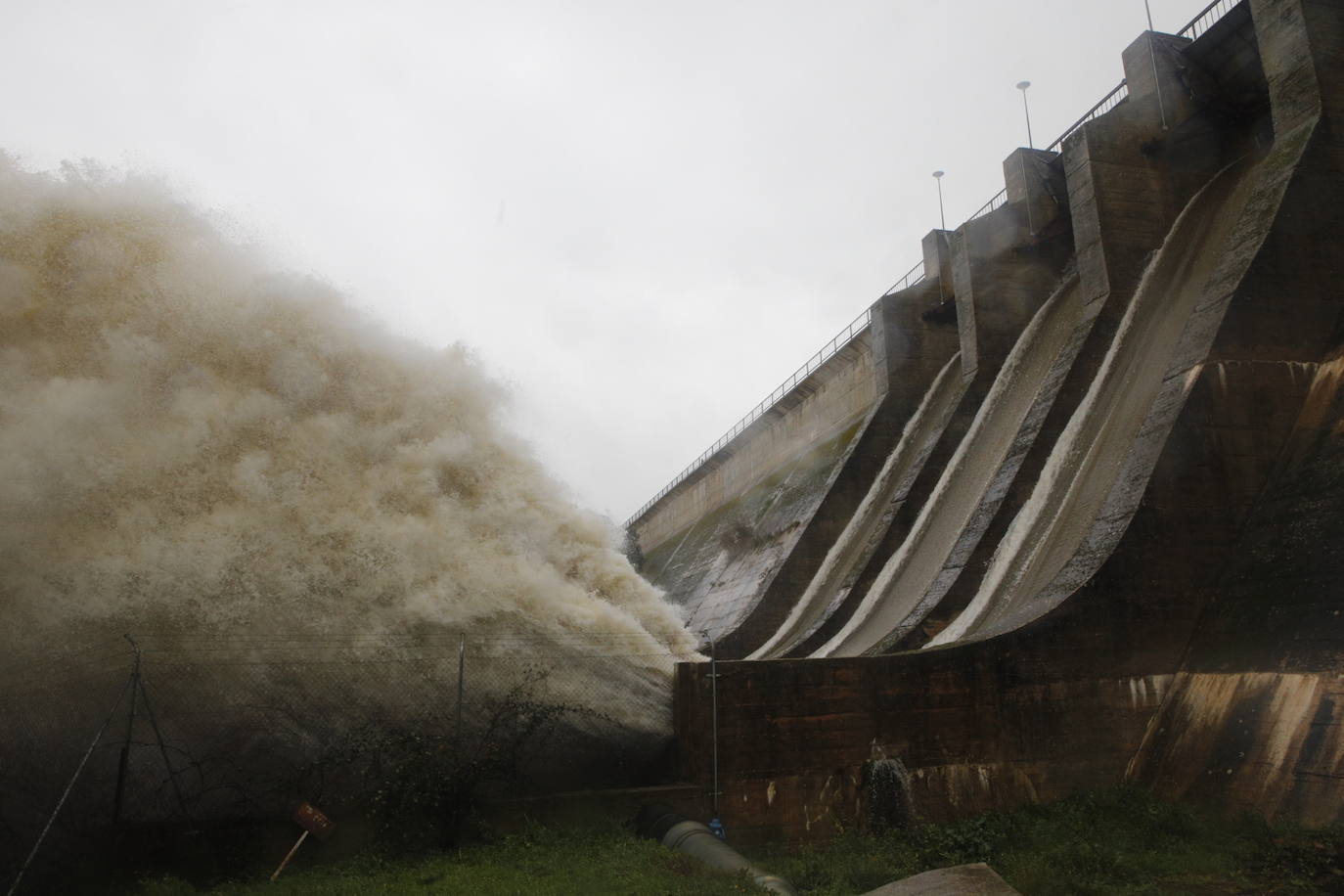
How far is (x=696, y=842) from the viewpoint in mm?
8047

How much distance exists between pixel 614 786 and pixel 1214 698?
6140 millimetres

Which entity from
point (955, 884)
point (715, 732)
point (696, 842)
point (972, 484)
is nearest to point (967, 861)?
point (696, 842)

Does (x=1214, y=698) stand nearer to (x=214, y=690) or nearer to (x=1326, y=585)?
(x=1326, y=585)

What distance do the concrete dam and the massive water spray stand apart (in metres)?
2.81

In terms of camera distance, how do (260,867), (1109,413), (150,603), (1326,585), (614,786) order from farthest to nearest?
1. (1109,413)
2. (614,786)
3. (150,603)
4. (1326,585)
5. (260,867)

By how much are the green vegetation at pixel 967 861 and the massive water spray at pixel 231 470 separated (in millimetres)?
2109

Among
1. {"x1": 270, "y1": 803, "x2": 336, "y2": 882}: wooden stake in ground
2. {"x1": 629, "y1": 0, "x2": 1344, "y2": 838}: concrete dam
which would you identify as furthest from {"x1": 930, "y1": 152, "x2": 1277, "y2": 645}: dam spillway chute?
{"x1": 270, "y1": 803, "x2": 336, "y2": 882}: wooden stake in ground

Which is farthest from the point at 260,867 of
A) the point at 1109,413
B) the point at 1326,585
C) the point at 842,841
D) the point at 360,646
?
the point at 1109,413

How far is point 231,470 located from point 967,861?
8.74m

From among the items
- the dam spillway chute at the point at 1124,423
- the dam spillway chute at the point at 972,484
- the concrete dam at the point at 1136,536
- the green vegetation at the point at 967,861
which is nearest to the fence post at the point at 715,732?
the concrete dam at the point at 1136,536

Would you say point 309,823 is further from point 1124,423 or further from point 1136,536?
point 1124,423

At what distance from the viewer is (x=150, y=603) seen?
30.2 ft

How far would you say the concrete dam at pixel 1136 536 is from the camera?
9180 mm

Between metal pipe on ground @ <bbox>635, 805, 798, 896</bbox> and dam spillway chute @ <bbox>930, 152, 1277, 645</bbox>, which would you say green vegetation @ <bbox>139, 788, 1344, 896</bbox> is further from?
dam spillway chute @ <bbox>930, 152, 1277, 645</bbox>
